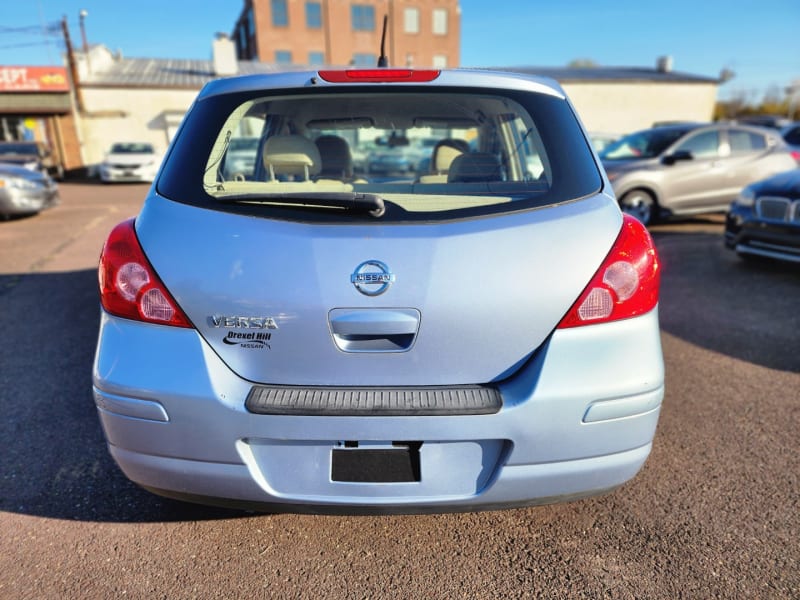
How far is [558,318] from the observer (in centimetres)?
157

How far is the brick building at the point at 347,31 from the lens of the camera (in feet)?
137

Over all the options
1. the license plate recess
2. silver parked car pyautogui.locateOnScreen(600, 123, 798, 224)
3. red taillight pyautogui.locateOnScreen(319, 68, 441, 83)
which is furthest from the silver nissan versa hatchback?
silver parked car pyautogui.locateOnScreen(600, 123, 798, 224)

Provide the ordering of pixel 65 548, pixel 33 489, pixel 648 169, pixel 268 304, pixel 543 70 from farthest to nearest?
pixel 543 70 < pixel 648 169 < pixel 33 489 < pixel 65 548 < pixel 268 304

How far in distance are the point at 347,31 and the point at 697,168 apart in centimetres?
4060

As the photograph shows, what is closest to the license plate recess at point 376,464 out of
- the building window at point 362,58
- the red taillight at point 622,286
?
the red taillight at point 622,286

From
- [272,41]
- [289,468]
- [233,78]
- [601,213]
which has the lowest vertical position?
[289,468]

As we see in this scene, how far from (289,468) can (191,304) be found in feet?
1.87

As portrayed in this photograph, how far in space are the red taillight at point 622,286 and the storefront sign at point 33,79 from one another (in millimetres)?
29456

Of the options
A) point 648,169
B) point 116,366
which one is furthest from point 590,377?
point 648,169

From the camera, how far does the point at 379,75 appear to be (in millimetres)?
1935

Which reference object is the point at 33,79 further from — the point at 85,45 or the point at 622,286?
the point at 622,286

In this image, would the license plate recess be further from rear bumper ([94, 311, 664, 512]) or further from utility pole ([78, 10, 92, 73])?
utility pole ([78, 10, 92, 73])

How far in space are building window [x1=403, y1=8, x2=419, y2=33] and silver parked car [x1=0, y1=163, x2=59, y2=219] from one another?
4000 centimetres

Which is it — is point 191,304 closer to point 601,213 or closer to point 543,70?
point 601,213
